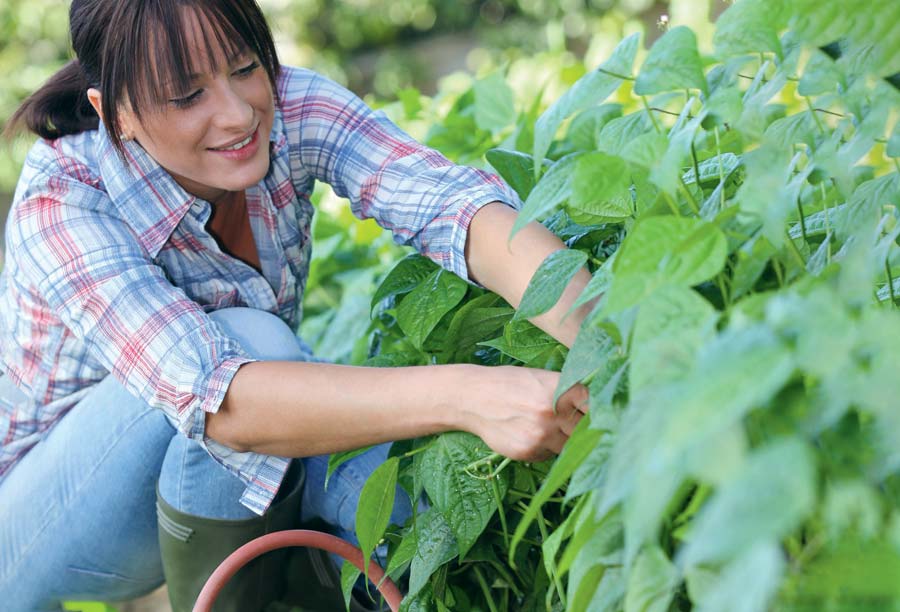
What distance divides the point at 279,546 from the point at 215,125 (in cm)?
52

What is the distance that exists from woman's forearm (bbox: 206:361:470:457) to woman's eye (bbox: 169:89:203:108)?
0.35m

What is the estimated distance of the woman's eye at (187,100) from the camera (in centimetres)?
127

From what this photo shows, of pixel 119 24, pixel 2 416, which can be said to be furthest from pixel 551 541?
pixel 2 416

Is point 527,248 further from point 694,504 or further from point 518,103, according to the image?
point 518,103

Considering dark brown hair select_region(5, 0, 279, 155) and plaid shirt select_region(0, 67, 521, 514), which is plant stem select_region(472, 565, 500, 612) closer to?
plaid shirt select_region(0, 67, 521, 514)

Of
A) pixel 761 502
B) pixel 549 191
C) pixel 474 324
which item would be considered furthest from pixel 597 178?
pixel 474 324

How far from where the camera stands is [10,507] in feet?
4.83

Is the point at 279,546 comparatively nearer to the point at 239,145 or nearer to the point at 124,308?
the point at 124,308

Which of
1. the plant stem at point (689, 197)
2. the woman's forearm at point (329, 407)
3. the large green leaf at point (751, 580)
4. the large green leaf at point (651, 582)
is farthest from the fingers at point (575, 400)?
the large green leaf at point (751, 580)

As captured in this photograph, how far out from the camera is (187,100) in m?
1.28

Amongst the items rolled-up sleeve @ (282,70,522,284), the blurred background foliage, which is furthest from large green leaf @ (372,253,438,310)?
the blurred background foliage

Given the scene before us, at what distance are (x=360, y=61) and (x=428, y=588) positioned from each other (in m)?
5.25

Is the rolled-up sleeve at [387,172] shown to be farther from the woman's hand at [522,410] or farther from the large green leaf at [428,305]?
the woman's hand at [522,410]

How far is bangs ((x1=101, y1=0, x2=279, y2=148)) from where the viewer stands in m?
1.23
